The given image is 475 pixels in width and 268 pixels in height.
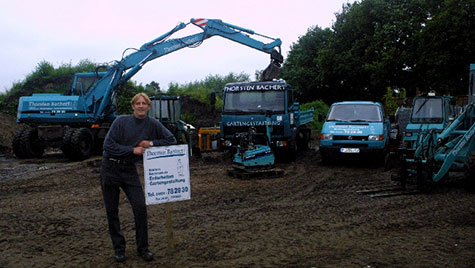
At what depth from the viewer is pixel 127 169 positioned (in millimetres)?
5301

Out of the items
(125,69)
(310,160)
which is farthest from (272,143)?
(125,69)

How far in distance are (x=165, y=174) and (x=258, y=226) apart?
2.00 meters

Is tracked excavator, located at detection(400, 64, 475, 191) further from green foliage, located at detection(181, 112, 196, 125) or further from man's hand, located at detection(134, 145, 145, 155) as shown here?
green foliage, located at detection(181, 112, 196, 125)

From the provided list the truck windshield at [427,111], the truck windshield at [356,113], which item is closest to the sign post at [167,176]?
the truck windshield at [356,113]

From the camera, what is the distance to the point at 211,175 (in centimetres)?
1262

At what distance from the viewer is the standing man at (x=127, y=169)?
525 centimetres

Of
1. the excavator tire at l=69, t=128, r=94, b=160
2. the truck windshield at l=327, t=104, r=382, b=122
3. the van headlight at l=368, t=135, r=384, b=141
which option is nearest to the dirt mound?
the excavator tire at l=69, t=128, r=94, b=160

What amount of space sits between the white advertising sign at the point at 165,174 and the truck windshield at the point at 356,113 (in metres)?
9.74

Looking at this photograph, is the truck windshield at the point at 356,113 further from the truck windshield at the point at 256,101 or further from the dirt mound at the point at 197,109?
the dirt mound at the point at 197,109

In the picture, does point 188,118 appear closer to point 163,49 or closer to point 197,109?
point 197,109

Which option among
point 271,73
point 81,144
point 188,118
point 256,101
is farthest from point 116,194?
point 188,118

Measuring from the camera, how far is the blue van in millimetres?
13609

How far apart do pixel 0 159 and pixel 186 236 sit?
14.7 meters

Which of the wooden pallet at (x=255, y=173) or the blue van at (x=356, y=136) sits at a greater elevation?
the blue van at (x=356, y=136)
